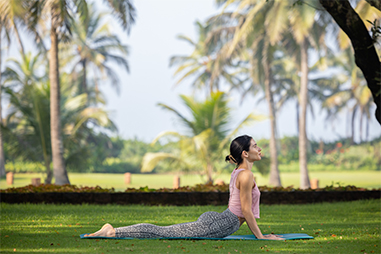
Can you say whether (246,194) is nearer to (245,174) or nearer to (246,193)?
(246,193)

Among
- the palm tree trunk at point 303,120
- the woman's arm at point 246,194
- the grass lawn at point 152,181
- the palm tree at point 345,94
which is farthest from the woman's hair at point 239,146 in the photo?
the palm tree at point 345,94

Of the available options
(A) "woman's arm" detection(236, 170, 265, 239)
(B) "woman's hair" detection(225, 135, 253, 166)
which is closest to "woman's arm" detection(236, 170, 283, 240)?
(A) "woman's arm" detection(236, 170, 265, 239)

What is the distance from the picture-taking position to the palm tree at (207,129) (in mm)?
13219

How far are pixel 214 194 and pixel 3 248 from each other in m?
5.74

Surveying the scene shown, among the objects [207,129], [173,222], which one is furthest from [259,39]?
[173,222]

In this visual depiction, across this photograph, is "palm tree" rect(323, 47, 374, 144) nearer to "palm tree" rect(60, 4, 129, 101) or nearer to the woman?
"palm tree" rect(60, 4, 129, 101)

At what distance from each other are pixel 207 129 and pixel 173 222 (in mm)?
5941

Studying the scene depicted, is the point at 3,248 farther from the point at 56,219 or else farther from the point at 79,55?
the point at 79,55

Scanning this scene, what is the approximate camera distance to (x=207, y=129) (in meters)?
13.0

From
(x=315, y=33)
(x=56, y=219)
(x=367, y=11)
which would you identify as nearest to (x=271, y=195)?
(x=56, y=219)

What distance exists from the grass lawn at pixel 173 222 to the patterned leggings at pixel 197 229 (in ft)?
0.37

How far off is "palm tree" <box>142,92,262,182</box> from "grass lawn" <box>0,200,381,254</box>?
3693mm

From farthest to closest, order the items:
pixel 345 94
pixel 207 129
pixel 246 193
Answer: pixel 345 94 < pixel 207 129 < pixel 246 193

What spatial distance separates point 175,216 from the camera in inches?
319
